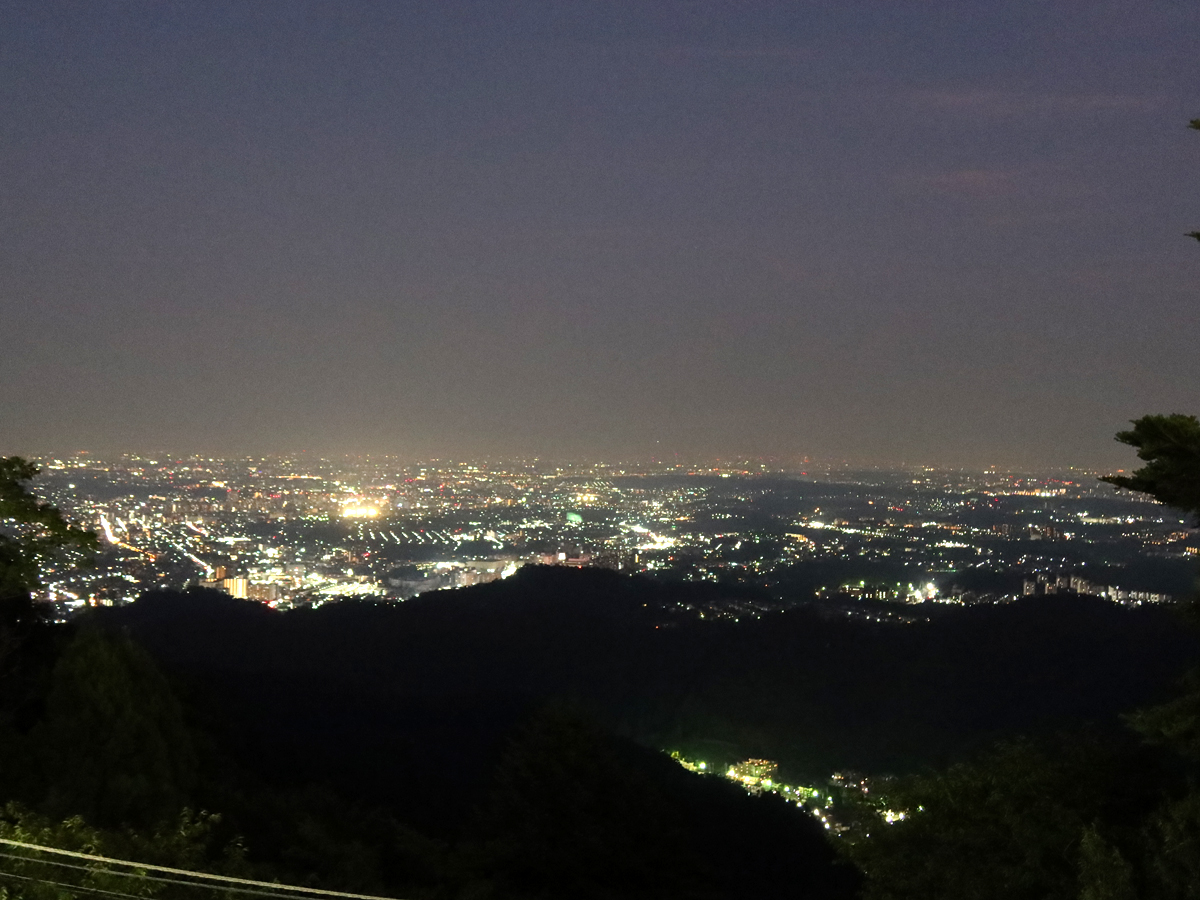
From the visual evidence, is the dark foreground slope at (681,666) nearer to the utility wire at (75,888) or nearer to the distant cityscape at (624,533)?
the distant cityscape at (624,533)

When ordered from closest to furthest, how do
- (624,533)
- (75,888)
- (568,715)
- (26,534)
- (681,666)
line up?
(75,888) → (26,534) → (568,715) → (681,666) → (624,533)

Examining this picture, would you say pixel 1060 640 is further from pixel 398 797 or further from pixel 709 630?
pixel 398 797

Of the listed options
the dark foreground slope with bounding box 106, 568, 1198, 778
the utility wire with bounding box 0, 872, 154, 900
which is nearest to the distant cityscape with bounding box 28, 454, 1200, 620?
the dark foreground slope with bounding box 106, 568, 1198, 778

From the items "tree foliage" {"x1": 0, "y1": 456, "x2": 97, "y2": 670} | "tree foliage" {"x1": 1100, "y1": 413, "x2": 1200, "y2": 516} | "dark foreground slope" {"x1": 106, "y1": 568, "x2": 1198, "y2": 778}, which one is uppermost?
"tree foliage" {"x1": 1100, "y1": 413, "x2": 1200, "y2": 516}

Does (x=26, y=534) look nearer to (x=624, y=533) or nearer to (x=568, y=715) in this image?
(x=568, y=715)

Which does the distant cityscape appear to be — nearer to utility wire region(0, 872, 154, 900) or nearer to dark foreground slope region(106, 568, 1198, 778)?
dark foreground slope region(106, 568, 1198, 778)

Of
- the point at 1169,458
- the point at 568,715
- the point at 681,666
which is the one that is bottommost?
the point at 681,666

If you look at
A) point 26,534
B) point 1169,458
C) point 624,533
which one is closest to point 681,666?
point 624,533

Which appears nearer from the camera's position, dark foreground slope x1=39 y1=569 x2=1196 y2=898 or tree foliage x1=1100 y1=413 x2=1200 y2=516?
tree foliage x1=1100 y1=413 x2=1200 y2=516
